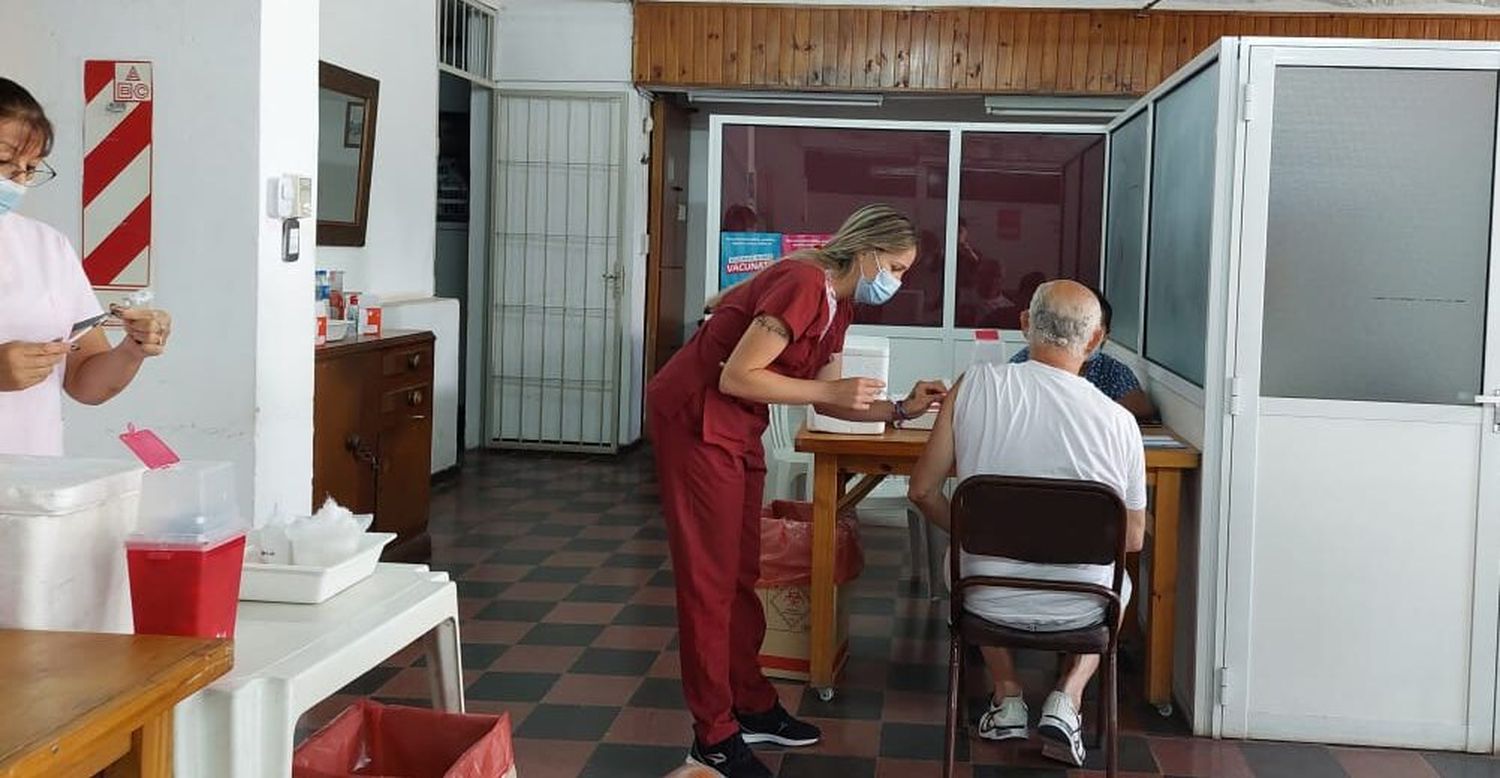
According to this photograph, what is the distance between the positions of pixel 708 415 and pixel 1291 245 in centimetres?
160

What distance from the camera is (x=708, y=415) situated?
3.50m

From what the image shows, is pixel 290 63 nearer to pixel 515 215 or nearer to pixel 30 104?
pixel 30 104

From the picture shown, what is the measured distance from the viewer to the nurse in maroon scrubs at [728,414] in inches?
137

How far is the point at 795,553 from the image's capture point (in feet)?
14.6

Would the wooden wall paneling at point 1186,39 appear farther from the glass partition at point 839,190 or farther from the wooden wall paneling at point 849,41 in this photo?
the glass partition at point 839,190

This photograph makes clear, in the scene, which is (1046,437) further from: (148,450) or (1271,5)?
(1271,5)

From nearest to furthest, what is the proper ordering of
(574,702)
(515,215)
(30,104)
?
1. (30,104)
2. (574,702)
3. (515,215)

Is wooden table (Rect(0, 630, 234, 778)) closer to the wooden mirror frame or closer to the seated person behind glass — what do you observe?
the seated person behind glass

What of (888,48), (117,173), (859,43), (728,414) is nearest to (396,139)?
(859,43)

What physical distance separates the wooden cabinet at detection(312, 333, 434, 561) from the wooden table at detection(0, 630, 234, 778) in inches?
137

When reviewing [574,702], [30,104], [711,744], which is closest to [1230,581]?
[711,744]

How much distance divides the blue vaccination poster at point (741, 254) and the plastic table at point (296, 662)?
4504mm

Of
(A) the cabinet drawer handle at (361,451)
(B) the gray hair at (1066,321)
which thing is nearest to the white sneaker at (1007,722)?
(B) the gray hair at (1066,321)

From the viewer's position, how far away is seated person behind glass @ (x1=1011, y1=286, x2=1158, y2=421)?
4715mm
